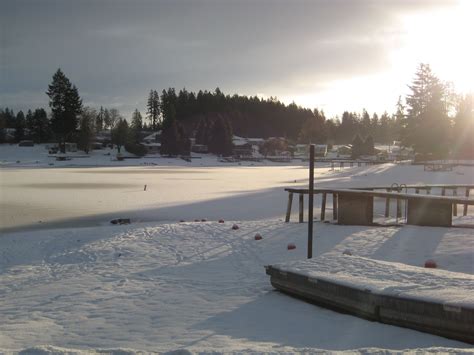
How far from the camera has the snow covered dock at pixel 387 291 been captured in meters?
5.59

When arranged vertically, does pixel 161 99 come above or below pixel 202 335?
above

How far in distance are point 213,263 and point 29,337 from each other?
5.16 meters

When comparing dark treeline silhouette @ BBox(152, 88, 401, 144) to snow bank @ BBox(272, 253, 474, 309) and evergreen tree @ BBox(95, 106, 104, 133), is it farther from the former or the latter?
snow bank @ BBox(272, 253, 474, 309)

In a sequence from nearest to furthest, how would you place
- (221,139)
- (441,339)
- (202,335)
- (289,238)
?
(441,339) → (202,335) → (289,238) → (221,139)

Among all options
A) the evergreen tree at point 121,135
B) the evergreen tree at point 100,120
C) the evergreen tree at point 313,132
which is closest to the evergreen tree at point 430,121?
the evergreen tree at point 121,135

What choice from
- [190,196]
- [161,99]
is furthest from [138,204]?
[161,99]

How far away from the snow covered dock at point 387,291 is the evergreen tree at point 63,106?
100 m

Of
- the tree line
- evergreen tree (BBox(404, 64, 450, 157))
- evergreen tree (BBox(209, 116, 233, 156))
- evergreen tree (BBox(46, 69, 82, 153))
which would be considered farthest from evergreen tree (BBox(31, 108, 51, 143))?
evergreen tree (BBox(404, 64, 450, 157))

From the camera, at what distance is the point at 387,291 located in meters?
6.28

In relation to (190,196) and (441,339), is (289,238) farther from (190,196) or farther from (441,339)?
(190,196)

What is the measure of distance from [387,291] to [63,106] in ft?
343

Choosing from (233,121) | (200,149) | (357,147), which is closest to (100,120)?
(233,121)

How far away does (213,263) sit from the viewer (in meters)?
10.9

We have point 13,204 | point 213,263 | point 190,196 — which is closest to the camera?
point 213,263
